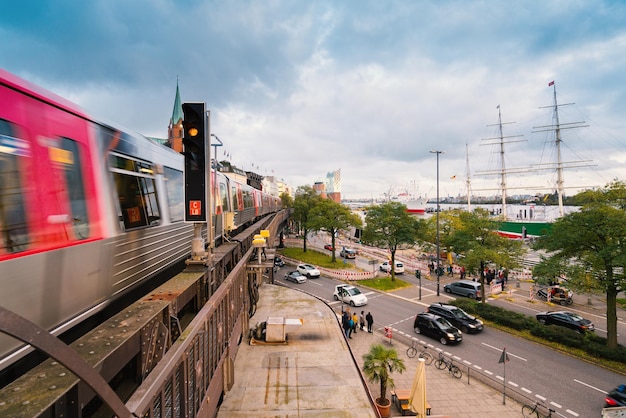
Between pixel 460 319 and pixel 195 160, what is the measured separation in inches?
Answer: 702

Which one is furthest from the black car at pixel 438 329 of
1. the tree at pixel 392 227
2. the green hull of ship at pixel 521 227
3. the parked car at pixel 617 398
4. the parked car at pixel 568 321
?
the green hull of ship at pixel 521 227

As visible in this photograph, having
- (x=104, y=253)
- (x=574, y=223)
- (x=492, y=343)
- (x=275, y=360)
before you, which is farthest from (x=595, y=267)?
(x=104, y=253)

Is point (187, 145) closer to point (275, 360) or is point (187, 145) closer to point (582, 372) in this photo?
point (275, 360)

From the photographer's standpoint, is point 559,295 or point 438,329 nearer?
point 438,329

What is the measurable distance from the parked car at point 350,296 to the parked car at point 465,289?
8.48m

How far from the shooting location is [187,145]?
6172 mm

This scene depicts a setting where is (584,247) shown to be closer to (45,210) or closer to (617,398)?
(617,398)

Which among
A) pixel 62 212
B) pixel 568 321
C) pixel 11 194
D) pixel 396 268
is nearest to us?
pixel 11 194

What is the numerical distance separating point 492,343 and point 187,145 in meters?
17.9

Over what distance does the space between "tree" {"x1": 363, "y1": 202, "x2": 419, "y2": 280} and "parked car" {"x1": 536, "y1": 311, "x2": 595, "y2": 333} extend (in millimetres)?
11961

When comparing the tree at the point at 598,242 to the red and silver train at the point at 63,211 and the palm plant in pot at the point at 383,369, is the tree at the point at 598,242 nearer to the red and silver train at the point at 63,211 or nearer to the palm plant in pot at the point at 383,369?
the palm plant in pot at the point at 383,369

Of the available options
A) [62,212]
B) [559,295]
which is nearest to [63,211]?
[62,212]

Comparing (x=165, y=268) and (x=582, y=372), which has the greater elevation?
(x=165, y=268)

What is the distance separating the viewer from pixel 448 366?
547 inches
